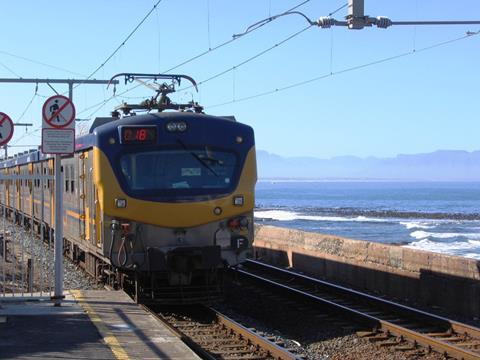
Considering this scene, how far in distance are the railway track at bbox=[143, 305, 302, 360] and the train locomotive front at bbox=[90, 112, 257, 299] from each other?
480 mm

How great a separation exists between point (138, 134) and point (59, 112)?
1527mm

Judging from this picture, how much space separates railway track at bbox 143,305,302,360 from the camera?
898cm

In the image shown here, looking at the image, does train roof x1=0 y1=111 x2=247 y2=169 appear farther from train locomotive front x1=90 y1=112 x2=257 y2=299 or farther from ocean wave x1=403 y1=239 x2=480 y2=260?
ocean wave x1=403 y1=239 x2=480 y2=260

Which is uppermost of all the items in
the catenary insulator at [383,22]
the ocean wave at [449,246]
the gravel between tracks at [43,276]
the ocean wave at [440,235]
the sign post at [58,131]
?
the catenary insulator at [383,22]

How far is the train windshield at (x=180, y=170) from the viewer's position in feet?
36.7

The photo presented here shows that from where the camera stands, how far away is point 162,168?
11.3 metres

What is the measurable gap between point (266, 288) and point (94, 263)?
3.35 m

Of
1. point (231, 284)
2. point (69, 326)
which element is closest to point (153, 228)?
point (69, 326)

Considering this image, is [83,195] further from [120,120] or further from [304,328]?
[304,328]

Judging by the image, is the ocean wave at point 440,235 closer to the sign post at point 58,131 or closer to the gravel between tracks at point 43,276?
the gravel between tracks at point 43,276

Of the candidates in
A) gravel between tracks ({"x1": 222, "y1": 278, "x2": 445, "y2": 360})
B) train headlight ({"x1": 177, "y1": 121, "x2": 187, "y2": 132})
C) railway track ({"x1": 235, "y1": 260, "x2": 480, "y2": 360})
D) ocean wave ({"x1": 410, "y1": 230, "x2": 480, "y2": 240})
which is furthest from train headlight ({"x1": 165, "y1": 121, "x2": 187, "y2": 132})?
ocean wave ({"x1": 410, "y1": 230, "x2": 480, "y2": 240})

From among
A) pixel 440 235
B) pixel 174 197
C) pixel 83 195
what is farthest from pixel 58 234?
pixel 440 235

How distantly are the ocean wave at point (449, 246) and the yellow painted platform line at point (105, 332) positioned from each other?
2605 cm

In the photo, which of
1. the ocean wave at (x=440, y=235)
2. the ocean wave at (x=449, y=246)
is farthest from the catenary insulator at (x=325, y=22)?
the ocean wave at (x=440, y=235)
